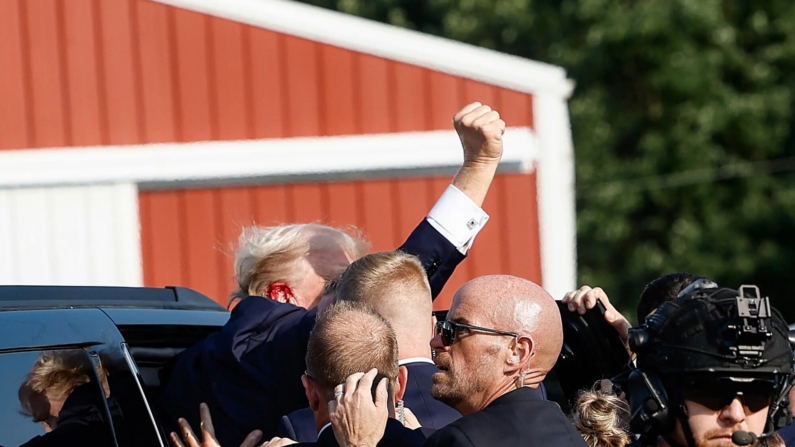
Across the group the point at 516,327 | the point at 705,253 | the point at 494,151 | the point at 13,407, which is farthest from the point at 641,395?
the point at 705,253

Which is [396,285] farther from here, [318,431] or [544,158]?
[544,158]

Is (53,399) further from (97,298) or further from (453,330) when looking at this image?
(453,330)

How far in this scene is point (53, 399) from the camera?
2768mm

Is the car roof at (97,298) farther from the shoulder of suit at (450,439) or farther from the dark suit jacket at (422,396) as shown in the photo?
the shoulder of suit at (450,439)

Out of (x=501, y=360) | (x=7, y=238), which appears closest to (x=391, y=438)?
(x=501, y=360)

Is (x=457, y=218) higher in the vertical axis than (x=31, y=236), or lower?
higher

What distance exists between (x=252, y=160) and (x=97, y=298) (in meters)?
4.77

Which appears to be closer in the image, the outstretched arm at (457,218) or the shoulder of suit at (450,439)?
the shoulder of suit at (450,439)

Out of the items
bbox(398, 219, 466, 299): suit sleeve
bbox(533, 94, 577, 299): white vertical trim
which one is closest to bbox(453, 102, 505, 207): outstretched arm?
bbox(398, 219, 466, 299): suit sleeve

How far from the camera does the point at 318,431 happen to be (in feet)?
8.84

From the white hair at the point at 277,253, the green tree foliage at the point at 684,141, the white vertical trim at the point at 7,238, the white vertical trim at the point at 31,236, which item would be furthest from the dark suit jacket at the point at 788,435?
the green tree foliage at the point at 684,141

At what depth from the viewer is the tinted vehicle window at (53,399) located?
269cm

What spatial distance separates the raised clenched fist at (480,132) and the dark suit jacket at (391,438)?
107 centimetres

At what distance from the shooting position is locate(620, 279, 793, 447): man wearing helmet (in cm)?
222
